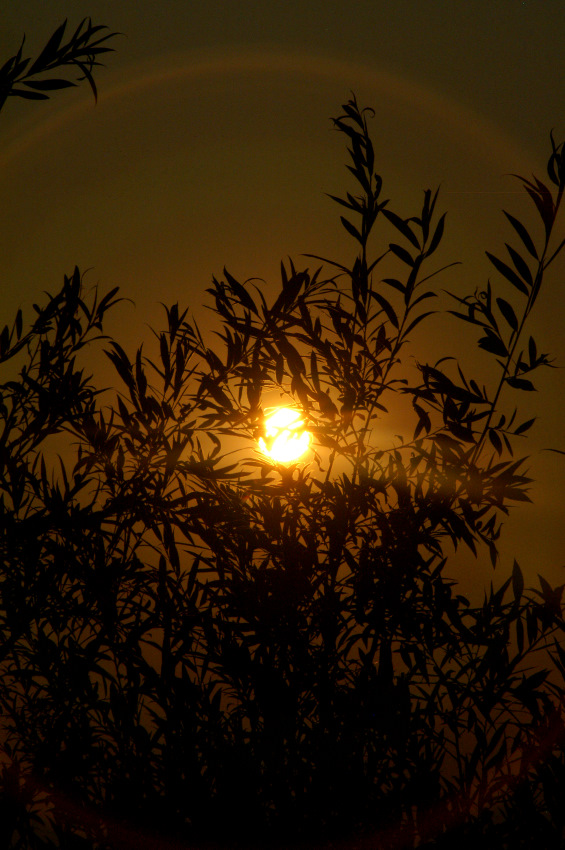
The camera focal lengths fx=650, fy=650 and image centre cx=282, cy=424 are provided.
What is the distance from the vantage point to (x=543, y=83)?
300 cm

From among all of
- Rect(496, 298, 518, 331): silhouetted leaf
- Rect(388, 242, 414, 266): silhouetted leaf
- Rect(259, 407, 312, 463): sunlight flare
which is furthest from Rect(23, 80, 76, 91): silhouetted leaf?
Rect(496, 298, 518, 331): silhouetted leaf

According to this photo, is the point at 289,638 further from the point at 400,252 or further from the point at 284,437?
the point at 400,252

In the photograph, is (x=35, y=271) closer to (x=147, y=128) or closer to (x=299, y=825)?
(x=147, y=128)

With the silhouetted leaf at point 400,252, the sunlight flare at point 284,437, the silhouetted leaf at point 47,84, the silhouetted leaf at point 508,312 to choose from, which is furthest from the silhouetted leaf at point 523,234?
the silhouetted leaf at point 47,84

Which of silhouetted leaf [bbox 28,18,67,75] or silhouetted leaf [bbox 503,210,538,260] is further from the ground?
silhouetted leaf [bbox 28,18,67,75]

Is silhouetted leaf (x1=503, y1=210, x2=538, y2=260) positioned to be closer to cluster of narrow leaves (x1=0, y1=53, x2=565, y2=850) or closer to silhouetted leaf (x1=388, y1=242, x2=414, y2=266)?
cluster of narrow leaves (x1=0, y1=53, x2=565, y2=850)

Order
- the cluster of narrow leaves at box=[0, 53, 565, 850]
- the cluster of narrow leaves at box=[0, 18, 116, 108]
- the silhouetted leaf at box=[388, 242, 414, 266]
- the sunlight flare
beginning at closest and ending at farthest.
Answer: the cluster of narrow leaves at box=[0, 18, 116, 108], the cluster of narrow leaves at box=[0, 53, 565, 850], the silhouetted leaf at box=[388, 242, 414, 266], the sunlight flare

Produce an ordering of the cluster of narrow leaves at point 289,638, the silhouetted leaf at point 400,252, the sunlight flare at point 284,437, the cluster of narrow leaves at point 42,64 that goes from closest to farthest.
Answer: the cluster of narrow leaves at point 42,64 < the cluster of narrow leaves at point 289,638 < the silhouetted leaf at point 400,252 < the sunlight flare at point 284,437

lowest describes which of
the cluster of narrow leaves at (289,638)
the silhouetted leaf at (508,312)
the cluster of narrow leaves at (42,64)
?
the cluster of narrow leaves at (289,638)

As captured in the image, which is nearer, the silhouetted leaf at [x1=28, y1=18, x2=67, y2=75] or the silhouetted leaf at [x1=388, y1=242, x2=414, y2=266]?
the silhouetted leaf at [x1=28, y1=18, x2=67, y2=75]

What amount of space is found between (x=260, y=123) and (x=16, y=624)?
264 centimetres

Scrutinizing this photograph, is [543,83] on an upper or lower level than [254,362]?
upper

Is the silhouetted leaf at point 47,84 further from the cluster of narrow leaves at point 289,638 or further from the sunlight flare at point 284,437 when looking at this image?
the sunlight flare at point 284,437

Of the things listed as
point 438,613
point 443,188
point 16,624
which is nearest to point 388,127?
point 443,188
